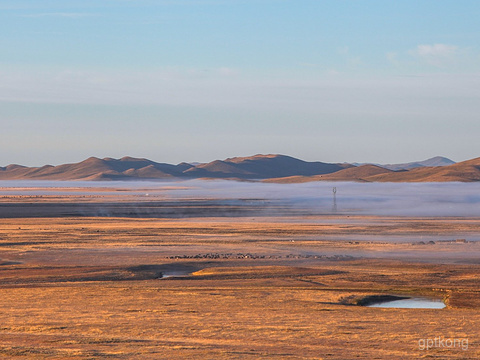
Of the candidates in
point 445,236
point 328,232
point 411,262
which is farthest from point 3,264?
point 445,236

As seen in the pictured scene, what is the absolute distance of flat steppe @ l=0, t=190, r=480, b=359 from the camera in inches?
609

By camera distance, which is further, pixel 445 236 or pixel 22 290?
pixel 445 236

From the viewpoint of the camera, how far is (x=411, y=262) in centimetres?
3297

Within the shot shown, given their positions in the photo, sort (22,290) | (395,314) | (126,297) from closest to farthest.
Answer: (395,314)
(126,297)
(22,290)

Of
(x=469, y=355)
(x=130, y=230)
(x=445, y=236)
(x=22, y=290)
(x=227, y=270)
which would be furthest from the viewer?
(x=130, y=230)

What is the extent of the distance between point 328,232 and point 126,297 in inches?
1111

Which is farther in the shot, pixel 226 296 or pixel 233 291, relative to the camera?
pixel 233 291

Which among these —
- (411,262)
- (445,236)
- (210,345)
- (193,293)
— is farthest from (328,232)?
(210,345)

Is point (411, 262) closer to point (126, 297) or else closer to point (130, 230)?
point (126, 297)

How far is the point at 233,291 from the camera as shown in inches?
935

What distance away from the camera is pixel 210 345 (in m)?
15.4

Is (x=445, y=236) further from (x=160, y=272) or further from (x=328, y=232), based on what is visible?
(x=160, y=272)

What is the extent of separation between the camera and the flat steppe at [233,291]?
1547 cm

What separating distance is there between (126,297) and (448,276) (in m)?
12.4
